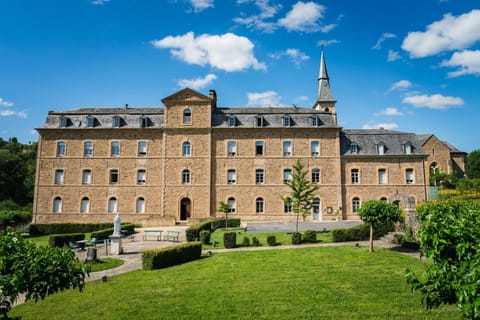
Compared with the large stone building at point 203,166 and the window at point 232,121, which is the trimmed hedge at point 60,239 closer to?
the large stone building at point 203,166

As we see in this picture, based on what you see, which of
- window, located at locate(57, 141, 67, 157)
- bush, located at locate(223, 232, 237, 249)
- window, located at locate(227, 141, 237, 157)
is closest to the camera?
bush, located at locate(223, 232, 237, 249)

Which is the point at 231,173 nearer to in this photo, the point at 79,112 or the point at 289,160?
the point at 289,160

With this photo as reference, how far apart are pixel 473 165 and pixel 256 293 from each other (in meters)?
66.6

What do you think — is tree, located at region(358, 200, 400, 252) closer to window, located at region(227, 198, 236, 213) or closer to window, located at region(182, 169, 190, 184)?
window, located at region(227, 198, 236, 213)

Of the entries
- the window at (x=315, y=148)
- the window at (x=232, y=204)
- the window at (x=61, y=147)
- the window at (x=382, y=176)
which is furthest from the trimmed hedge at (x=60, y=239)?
the window at (x=382, y=176)

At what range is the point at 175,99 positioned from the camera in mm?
31266

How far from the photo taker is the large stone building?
3081 cm

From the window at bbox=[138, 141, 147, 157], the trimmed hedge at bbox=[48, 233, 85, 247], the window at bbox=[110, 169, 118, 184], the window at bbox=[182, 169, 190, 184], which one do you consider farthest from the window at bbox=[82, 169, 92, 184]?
the trimmed hedge at bbox=[48, 233, 85, 247]

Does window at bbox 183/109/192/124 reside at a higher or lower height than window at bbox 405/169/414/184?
higher

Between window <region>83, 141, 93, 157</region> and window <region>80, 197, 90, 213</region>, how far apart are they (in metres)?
4.41

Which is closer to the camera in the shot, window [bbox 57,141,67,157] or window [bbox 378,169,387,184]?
window [bbox 378,169,387,184]

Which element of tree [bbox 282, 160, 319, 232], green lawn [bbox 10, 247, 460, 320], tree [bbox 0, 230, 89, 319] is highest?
tree [bbox 282, 160, 319, 232]

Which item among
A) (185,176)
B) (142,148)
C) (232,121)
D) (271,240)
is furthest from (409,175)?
(142,148)

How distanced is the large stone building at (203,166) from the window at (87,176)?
0.10 m
